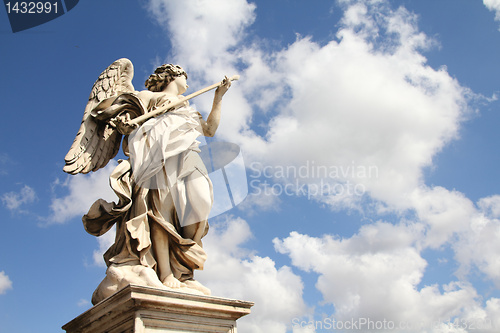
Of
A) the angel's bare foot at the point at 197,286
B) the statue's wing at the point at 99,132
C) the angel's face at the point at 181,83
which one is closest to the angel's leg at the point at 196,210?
the angel's bare foot at the point at 197,286

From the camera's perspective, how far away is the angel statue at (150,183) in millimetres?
5316

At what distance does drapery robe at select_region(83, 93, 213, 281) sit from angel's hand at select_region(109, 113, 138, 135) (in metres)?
0.08

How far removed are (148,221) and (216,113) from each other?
195 centimetres

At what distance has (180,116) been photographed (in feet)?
20.6

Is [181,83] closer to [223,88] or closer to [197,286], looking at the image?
[223,88]

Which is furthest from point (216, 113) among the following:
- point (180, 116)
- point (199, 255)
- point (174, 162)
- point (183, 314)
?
point (183, 314)

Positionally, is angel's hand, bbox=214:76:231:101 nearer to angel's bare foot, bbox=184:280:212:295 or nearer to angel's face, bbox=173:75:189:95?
angel's face, bbox=173:75:189:95

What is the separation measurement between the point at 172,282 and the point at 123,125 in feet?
7.20

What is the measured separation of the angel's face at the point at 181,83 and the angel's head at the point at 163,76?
45 mm

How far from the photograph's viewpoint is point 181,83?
6.86 meters

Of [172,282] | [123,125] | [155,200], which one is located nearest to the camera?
[172,282]

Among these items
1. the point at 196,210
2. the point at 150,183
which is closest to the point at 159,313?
the point at 196,210

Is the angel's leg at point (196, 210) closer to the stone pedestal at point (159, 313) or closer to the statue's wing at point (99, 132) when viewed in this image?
the stone pedestal at point (159, 313)

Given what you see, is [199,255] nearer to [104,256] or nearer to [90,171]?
[104,256]
